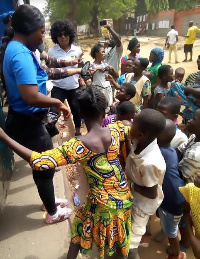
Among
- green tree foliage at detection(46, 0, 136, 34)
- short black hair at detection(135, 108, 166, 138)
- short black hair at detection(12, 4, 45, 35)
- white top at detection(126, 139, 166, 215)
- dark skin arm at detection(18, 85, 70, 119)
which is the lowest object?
white top at detection(126, 139, 166, 215)

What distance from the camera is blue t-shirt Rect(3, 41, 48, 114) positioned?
1.83 m

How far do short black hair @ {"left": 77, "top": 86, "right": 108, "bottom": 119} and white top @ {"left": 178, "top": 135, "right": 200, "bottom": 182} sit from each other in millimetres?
863

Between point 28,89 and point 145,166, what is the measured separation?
941 millimetres

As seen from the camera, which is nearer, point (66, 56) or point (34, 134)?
point (34, 134)

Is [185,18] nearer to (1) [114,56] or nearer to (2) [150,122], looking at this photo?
(1) [114,56]

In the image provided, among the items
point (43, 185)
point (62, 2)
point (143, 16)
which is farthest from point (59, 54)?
point (143, 16)

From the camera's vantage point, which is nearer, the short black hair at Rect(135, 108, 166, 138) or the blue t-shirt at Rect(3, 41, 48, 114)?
the short black hair at Rect(135, 108, 166, 138)

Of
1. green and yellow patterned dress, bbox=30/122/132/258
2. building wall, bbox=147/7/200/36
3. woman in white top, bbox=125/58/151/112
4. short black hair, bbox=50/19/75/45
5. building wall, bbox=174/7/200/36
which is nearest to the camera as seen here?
green and yellow patterned dress, bbox=30/122/132/258

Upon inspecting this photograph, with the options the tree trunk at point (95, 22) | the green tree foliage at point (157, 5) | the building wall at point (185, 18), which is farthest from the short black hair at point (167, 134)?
the green tree foliage at point (157, 5)

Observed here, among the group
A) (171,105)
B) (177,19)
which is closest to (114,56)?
(171,105)

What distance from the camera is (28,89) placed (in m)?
1.84

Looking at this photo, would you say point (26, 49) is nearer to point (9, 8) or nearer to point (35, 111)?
point (35, 111)

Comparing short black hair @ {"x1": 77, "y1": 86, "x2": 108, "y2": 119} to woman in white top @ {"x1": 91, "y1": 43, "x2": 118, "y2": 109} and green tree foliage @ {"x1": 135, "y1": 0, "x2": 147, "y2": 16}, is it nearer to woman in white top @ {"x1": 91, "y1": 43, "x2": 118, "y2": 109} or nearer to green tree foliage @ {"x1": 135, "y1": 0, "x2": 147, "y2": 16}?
woman in white top @ {"x1": 91, "y1": 43, "x2": 118, "y2": 109}

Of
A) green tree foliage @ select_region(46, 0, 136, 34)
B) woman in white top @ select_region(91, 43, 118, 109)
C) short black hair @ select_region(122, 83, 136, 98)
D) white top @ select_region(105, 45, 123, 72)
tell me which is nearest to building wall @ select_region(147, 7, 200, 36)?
green tree foliage @ select_region(46, 0, 136, 34)
